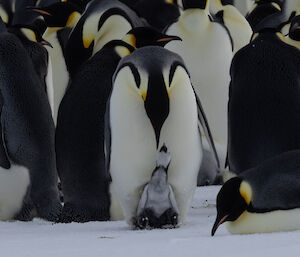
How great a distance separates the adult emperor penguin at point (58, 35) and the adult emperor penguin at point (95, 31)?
28.4 inches

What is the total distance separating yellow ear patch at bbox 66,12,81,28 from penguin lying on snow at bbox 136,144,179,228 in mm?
3356

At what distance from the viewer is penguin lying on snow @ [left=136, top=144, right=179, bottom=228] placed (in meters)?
4.82

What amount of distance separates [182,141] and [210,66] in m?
2.69

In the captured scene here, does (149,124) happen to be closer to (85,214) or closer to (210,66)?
(85,214)

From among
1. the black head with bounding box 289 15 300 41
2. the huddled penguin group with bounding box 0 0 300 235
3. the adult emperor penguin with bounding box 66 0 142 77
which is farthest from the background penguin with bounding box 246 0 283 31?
the black head with bounding box 289 15 300 41

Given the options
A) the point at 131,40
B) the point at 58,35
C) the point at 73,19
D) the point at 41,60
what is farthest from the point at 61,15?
the point at 131,40

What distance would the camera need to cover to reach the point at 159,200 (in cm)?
486

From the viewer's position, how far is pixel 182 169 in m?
4.89

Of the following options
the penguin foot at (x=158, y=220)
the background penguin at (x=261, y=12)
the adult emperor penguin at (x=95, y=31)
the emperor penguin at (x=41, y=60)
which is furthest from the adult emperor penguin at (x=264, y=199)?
the background penguin at (x=261, y=12)

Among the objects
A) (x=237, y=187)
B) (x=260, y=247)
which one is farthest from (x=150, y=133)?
(x=260, y=247)

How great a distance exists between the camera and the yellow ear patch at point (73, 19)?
26.3 feet

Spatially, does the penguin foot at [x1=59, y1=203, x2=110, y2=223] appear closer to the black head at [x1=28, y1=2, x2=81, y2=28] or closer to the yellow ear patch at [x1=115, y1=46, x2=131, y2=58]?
the yellow ear patch at [x1=115, y1=46, x2=131, y2=58]

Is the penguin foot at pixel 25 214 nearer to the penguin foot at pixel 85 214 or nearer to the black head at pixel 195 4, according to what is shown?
the penguin foot at pixel 85 214

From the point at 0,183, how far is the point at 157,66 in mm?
1207
